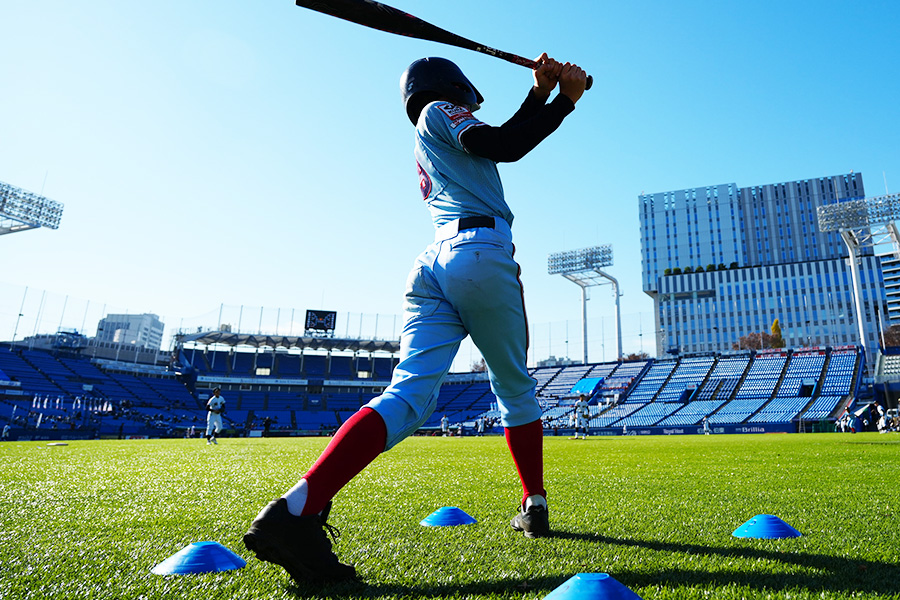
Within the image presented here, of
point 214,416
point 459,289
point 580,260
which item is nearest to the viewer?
point 459,289

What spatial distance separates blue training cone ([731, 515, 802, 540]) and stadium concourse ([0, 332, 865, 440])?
3285 cm

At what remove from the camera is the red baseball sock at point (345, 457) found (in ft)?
6.29

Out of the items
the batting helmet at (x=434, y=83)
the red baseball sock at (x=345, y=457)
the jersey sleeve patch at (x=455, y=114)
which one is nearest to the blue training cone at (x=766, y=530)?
the red baseball sock at (x=345, y=457)

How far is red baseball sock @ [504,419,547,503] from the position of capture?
2.66 meters

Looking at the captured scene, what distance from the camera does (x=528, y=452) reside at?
270 centimetres

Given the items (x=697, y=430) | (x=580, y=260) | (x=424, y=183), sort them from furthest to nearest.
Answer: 1. (x=580, y=260)
2. (x=697, y=430)
3. (x=424, y=183)

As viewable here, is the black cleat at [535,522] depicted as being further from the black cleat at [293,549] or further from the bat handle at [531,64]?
the bat handle at [531,64]

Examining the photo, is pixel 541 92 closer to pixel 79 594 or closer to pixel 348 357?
pixel 79 594

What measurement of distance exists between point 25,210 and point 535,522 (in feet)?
164

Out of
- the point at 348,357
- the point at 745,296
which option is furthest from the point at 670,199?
the point at 348,357

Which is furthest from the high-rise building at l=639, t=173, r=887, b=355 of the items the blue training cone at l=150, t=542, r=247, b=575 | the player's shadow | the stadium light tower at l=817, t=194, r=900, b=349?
the blue training cone at l=150, t=542, r=247, b=575

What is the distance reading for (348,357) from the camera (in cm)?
6012

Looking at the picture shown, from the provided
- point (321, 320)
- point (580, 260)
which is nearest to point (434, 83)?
point (321, 320)

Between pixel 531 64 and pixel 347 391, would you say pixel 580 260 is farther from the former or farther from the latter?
pixel 531 64
